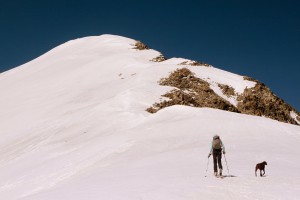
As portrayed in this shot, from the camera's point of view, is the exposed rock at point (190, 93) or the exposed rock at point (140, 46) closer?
the exposed rock at point (190, 93)

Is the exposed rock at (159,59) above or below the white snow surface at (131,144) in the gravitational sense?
above

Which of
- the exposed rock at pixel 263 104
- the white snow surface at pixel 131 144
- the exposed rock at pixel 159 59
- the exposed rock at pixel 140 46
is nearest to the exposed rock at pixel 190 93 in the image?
the white snow surface at pixel 131 144

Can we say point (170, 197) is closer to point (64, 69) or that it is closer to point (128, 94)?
point (128, 94)

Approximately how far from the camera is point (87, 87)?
56250 mm

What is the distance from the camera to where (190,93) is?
5062 cm

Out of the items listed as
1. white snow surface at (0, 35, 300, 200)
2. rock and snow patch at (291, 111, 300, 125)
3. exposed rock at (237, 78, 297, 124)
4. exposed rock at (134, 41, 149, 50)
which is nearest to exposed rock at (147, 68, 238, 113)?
white snow surface at (0, 35, 300, 200)

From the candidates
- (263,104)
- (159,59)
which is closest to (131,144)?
(263,104)

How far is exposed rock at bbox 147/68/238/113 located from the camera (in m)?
47.2

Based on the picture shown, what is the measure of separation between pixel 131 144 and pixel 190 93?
82.4 ft

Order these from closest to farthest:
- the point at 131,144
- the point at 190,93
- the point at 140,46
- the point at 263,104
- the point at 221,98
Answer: the point at 131,144, the point at 190,93, the point at 221,98, the point at 263,104, the point at 140,46

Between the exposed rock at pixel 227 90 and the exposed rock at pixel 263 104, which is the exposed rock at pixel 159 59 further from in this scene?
the exposed rock at pixel 263 104

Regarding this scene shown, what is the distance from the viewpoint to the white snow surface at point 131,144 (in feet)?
53.3

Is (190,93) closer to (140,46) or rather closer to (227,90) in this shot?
(227,90)

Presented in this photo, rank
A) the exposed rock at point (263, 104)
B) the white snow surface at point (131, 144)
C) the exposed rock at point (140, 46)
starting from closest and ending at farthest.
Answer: the white snow surface at point (131, 144) → the exposed rock at point (263, 104) → the exposed rock at point (140, 46)
